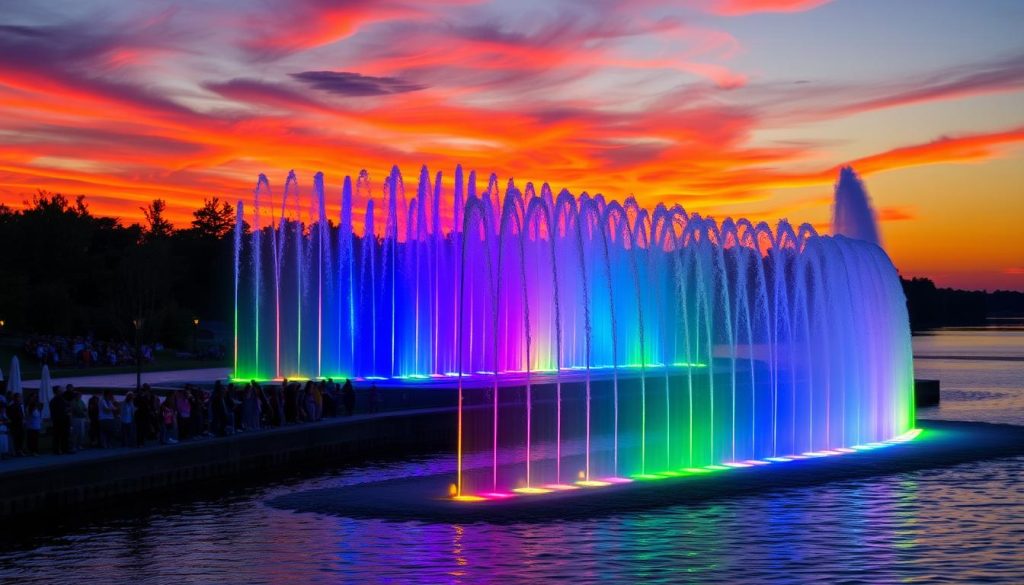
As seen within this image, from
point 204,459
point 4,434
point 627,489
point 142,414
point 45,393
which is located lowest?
point 627,489

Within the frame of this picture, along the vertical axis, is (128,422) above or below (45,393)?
below

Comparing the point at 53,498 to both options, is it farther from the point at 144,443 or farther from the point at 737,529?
the point at 737,529

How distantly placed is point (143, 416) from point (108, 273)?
82.0 metres

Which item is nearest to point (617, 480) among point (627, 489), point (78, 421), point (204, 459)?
point (627, 489)

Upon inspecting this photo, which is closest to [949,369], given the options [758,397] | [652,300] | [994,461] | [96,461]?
[652,300]

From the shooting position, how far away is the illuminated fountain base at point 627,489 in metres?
24.9

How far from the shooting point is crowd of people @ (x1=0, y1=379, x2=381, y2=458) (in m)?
28.7

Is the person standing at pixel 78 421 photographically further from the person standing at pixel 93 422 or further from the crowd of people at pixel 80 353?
the crowd of people at pixel 80 353

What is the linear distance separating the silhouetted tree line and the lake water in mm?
48266

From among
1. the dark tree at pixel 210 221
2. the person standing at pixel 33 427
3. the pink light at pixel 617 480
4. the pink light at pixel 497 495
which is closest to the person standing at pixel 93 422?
the person standing at pixel 33 427

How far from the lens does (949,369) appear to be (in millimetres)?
99125

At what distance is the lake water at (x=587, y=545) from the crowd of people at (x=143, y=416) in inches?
127

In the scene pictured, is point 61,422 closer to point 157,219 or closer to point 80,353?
point 80,353

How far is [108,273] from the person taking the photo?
4294 inches
